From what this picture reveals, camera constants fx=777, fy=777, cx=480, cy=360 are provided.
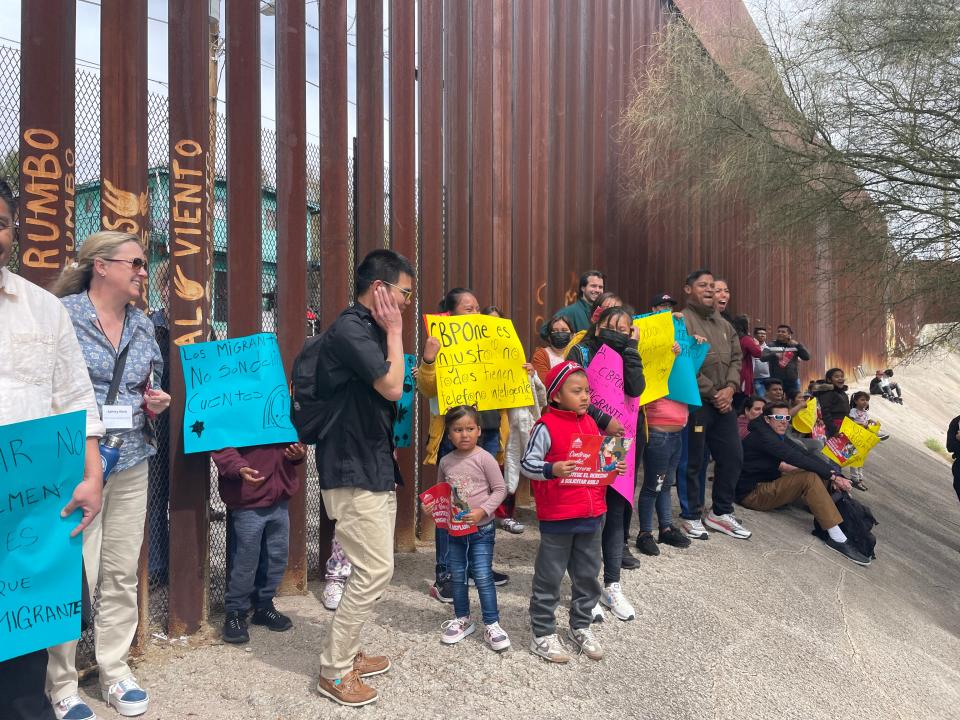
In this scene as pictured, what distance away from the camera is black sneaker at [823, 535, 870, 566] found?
688 centimetres

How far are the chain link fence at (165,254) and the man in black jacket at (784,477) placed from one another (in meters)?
4.34

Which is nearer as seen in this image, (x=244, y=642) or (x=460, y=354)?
(x=244, y=642)

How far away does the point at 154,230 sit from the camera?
403cm

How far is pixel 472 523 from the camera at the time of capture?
3.99 meters

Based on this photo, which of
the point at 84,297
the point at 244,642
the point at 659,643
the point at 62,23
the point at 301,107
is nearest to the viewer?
the point at 84,297

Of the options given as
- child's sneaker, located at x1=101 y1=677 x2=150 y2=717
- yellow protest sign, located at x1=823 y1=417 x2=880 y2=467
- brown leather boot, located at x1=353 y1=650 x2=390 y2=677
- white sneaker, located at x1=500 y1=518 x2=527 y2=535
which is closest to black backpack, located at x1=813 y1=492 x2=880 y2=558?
yellow protest sign, located at x1=823 y1=417 x2=880 y2=467

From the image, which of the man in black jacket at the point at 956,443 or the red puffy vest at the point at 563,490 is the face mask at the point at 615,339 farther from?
the man in black jacket at the point at 956,443

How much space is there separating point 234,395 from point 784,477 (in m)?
5.35

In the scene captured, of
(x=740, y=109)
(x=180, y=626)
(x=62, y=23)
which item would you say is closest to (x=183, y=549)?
(x=180, y=626)

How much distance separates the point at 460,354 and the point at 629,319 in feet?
3.56

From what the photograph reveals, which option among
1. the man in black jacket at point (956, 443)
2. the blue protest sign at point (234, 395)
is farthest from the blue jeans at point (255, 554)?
the man in black jacket at point (956, 443)

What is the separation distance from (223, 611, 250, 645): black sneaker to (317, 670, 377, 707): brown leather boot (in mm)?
751

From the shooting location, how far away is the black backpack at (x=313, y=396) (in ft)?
10.9

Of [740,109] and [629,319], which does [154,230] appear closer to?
[629,319]
